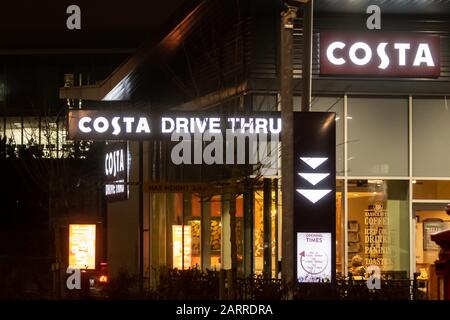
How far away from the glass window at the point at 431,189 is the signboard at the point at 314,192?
237 inches

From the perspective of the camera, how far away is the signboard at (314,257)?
13703 mm

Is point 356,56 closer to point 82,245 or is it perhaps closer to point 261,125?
point 261,125

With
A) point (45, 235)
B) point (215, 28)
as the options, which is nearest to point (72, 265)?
point (215, 28)

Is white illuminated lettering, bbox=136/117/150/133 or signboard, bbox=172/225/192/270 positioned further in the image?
signboard, bbox=172/225/192/270

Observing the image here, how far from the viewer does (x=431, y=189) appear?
19.7 metres

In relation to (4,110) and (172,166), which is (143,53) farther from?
(4,110)

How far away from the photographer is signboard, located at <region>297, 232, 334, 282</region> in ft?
45.0

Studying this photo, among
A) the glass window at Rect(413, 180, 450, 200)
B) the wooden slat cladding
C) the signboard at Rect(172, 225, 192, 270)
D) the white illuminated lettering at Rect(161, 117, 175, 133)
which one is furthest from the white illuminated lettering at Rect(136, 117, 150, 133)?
the signboard at Rect(172, 225, 192, 270)

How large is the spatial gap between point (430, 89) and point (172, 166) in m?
8.28

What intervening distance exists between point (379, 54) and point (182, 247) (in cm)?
769

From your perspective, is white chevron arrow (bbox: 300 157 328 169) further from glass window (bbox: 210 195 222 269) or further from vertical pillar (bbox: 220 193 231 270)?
glass window (bbox: 210 195 222 269)

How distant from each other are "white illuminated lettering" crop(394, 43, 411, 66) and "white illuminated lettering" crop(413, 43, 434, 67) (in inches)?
9.3

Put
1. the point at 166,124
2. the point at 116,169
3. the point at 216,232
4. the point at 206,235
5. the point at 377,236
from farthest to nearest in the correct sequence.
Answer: the point at 116,169, the point at 206,235, the point at 216,232, the point at 377,236, the point at 166,124

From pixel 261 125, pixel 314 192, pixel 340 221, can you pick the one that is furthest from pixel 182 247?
pixel 314 192
